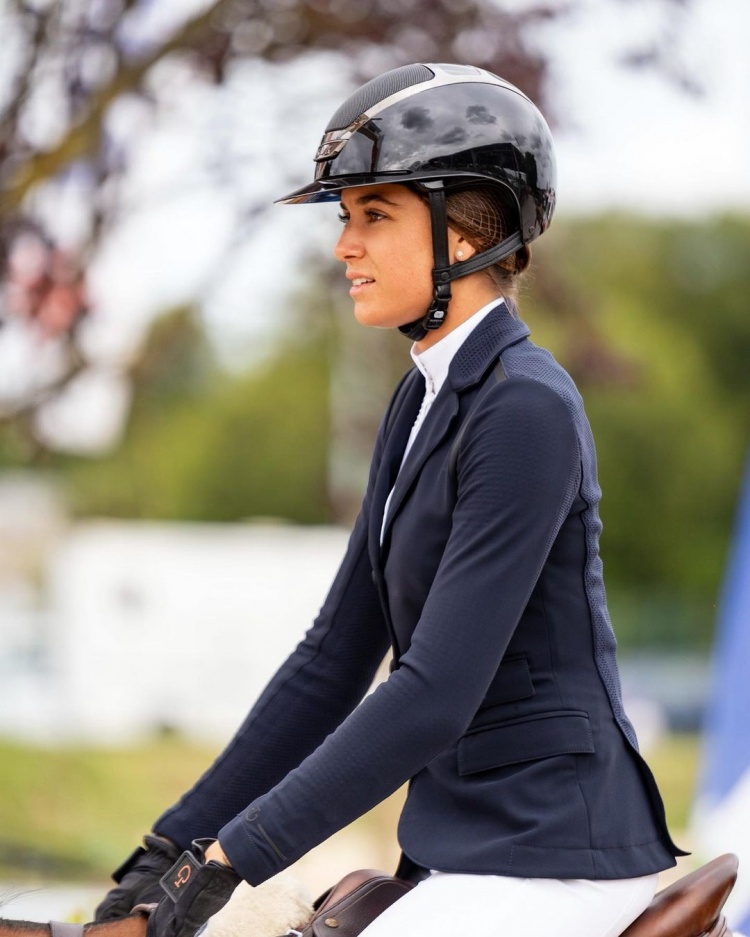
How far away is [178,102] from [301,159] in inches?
24.7

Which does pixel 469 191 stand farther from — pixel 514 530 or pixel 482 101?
pixel 514 530

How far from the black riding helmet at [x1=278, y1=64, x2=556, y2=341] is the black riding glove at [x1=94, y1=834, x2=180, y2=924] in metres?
1.04

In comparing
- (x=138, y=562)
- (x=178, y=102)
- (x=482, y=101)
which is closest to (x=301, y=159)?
(x=178, y=102)

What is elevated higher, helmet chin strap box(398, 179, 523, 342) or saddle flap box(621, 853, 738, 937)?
helmet chin strap box(398, 179, 523, 342)

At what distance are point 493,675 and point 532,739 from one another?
0.47 ft

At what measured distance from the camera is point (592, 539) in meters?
2.04

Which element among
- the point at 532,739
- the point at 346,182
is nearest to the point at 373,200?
the point at 346,182

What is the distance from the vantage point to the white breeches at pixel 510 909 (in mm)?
1917

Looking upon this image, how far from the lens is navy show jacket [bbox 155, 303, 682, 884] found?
187 cm

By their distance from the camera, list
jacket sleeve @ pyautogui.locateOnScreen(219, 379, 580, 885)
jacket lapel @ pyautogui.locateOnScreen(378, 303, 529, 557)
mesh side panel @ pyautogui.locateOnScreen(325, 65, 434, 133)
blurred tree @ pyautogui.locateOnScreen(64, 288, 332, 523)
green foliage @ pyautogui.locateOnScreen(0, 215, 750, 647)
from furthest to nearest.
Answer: blurred tree @ pyautogui.locateOnScreen(64, 288, 332, 523) → green foliage @ pyautogui.locateOnScreen(0, 215, 750, 647) → mesh side panel @ pyautogui.locateOnScreen(325, 65, 434, 133) → jacket lapel @ pyautogui.locateOnScreen(378, 303, 529, 557) → jacket sleeve @ pyautogui.locateOnScreen(219, 379, 580, 885)

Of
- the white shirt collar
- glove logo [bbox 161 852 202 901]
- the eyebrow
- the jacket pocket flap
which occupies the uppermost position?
the eyebrow

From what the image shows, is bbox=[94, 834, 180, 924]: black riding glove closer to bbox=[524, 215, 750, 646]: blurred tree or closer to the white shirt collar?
the white shirt collar

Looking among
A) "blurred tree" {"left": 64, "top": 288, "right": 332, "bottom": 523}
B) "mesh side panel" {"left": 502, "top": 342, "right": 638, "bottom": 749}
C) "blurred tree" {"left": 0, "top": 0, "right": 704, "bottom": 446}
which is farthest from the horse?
"blurred tree" {"left": 64, "top": 288, "right": 332, "bottom": 523}

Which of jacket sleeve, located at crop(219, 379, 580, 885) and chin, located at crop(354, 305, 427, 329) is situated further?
chin, located at crop(354, 305, 427, 329)
